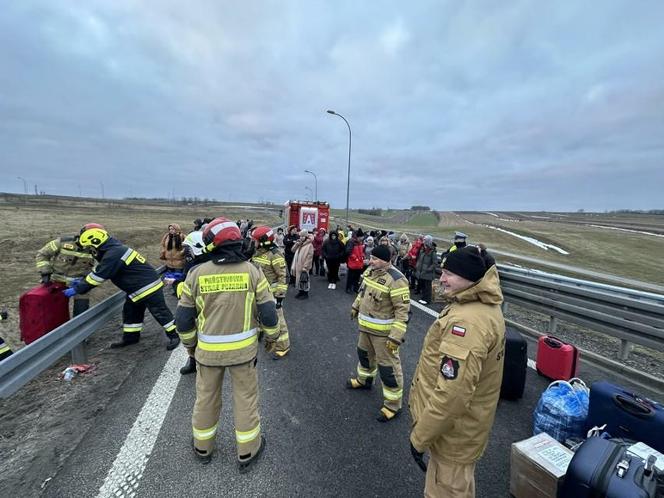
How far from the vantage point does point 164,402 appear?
3.42 meters

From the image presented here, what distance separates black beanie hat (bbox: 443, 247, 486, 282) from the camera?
80.5 inches

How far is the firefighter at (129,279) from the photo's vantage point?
15.1 ft

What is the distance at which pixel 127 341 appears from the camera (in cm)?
492

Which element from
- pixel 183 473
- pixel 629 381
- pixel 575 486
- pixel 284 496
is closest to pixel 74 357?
pixel 183 473

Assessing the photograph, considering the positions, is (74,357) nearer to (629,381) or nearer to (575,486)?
(575,486)

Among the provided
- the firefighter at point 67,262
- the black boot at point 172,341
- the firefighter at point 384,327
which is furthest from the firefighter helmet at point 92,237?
the firefighter at point 384,327

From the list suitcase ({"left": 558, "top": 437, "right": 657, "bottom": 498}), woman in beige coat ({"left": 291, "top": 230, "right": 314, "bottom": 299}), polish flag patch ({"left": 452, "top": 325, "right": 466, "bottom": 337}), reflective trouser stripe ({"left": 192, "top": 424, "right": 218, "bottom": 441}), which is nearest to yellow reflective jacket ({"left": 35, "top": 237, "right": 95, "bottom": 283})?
reflective trouser stripe ({"left": 192, "top": 424, "right": 218, "bottom": 441})

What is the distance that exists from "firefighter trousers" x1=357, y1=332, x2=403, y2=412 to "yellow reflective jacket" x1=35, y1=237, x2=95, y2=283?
4711 millimetres

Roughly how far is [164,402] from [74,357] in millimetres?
1678

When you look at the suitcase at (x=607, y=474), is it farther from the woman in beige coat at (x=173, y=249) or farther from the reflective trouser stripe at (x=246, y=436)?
the woman in beige coat at (x=173, y=249)

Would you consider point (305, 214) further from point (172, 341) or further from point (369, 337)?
point (369, 337)

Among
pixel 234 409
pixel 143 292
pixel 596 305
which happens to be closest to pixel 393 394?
pixel 234 409

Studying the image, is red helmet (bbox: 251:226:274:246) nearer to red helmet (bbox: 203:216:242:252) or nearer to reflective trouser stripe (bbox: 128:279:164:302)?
reflective trouser stripe (bbox: 128:279:164:302)

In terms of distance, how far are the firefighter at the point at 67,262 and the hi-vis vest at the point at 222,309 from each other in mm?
3567
